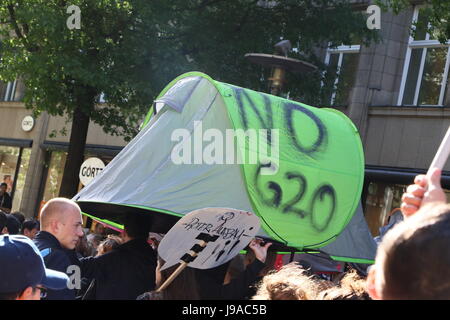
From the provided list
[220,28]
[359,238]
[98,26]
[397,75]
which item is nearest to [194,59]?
[220,28]

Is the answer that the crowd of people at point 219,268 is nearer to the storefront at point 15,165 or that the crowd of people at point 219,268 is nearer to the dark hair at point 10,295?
the dark hair at point 10,295

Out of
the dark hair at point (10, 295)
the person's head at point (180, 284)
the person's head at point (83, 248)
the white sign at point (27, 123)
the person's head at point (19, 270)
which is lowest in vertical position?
the person's head at point (83, 248)

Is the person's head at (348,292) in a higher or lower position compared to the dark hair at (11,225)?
higher

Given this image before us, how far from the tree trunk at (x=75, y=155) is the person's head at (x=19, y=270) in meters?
11.4

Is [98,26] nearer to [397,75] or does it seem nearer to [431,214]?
[397,75]

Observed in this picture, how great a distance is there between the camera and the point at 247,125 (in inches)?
228

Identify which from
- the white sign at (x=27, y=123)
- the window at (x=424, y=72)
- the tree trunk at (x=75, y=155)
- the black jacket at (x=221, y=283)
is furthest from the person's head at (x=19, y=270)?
the white sign at (x=27, y=123)

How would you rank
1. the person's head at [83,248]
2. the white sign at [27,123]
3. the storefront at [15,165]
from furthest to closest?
1. the white sign at [27,123]
2. the storefront at [15,165]
3. the person's head at [83,248]

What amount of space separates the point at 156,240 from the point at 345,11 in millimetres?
7572

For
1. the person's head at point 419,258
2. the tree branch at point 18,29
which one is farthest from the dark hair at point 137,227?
the tree branch at point 18,29

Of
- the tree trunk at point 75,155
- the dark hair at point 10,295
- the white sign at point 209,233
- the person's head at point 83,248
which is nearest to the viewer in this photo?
the dark hair at point 10,295

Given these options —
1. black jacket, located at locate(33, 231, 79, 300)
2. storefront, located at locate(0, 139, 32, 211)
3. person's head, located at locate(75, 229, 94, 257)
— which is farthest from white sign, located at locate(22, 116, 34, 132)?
black jacket, located at locate(33, 231, 79, 300)

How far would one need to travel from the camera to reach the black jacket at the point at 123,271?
5566 mm

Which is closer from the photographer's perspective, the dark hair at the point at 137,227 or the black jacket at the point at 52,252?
the black jacket at the point at 52,252
